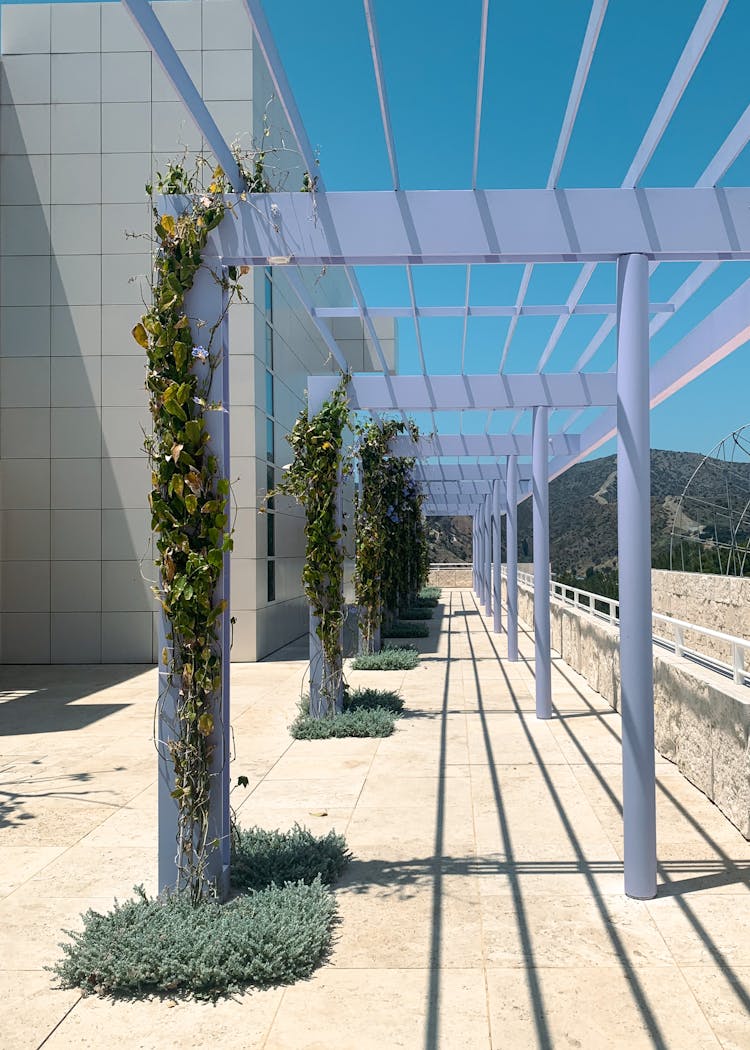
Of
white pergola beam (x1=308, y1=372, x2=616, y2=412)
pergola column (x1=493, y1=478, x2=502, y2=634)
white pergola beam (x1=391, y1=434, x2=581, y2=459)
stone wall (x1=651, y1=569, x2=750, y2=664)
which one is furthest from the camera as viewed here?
pergola column (x1=493, y1=478, x2=502, y2=634)

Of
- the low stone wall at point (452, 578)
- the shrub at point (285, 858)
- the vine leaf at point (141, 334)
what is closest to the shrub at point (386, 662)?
the shrub at point (285, 858)

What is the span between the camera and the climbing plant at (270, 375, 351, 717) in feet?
28.8

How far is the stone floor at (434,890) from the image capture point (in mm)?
3311

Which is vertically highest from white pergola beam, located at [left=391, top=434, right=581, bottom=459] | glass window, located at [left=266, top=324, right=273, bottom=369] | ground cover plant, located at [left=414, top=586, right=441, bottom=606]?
glass window, located at [left=266, top=324, right=273, bottom=369]

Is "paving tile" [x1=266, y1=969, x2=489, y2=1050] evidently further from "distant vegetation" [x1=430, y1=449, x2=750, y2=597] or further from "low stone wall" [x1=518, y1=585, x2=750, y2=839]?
"distant vegetation" [x1=430, y1=449, x2=750, y2=597]

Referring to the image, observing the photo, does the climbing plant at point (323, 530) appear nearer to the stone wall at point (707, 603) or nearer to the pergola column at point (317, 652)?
the pergola column at point (317, 652)

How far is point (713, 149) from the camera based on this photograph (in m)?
5.00

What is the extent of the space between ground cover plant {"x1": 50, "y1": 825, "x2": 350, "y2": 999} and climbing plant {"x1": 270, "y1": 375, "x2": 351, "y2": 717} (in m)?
4.38

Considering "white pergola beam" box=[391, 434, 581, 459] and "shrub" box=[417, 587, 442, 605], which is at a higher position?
"white pergola beam" box=[391, 434, 581, 459]

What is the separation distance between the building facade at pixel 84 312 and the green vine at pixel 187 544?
31.5ft

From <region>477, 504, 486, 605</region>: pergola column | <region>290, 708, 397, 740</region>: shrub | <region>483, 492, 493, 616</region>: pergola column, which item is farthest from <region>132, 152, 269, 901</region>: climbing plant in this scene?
<region>477, 504, 486, 605</region>: pergola column

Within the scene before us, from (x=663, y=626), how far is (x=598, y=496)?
49.9 metres

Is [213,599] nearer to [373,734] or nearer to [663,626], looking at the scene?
[373,734]

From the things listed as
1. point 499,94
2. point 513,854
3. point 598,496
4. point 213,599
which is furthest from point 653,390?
point 598,496
